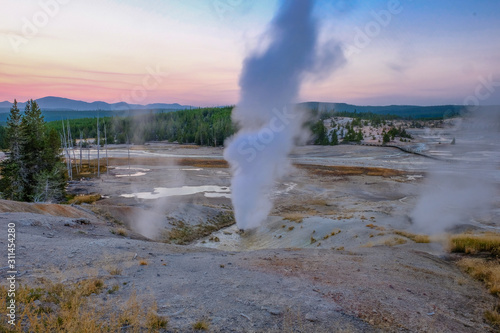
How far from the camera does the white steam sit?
22.0 meters

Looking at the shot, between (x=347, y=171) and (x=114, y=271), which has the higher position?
(x=114, y=271)

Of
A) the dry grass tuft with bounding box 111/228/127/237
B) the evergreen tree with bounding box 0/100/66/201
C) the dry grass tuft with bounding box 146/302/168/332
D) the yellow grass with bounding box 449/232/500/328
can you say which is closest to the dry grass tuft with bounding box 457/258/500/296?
the yellow grass with bounding box 449/232/500/328

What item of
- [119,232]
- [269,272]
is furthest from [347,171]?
[269,272]

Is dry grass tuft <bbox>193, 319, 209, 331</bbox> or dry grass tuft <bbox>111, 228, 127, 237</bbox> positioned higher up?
dry grass tuft <bbox>193, 319, 209, 331</bbox>

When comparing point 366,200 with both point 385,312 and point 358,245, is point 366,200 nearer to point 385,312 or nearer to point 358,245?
point 358,245

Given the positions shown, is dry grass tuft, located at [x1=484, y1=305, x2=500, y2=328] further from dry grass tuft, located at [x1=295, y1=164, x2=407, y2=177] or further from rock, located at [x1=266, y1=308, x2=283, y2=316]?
dry grass tuft, located at [x1=295, y1=164, x2=407, y2=177]

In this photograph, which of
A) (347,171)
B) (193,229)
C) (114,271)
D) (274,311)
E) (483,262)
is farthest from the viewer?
(347,171)

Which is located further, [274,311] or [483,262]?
[483,262]

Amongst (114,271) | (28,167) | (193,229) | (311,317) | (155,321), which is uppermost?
(28,167)

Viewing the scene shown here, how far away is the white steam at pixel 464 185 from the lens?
22.0 meters

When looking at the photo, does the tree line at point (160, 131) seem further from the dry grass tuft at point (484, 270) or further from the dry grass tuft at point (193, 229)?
the dry grass tuft at point (484, 270)

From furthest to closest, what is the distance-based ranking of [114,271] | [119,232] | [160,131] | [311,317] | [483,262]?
1. [160,131]
2. [119,232]
3. [483,262]
4. [114,271]
5. [311,317]

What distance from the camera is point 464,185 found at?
38000 millimetres

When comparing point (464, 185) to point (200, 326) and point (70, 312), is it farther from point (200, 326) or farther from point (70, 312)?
point (70, 312)
